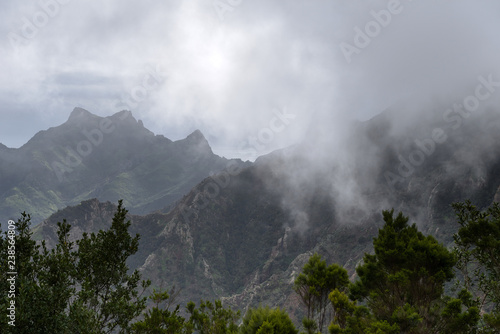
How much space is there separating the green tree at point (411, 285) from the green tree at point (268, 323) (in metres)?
8.31

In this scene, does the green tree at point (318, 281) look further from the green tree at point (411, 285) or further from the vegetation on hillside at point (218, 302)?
the green tree at point (411, 285)

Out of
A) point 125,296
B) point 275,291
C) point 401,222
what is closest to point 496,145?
point 275,291

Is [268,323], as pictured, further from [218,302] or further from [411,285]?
[218,302]

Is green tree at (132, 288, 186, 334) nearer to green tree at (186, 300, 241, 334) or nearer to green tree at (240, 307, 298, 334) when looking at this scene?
green tree at (186, 300, 241, 334)

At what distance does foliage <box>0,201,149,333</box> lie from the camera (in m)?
14.6

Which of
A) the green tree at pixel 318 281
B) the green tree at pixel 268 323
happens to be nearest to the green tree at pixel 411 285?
the green tree at pixel 318 281

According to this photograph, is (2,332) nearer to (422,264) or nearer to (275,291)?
(422,264)

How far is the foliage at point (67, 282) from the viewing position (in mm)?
14602

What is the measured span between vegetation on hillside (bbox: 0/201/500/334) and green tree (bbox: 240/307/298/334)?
0.20 ft

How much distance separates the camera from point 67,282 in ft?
55.7

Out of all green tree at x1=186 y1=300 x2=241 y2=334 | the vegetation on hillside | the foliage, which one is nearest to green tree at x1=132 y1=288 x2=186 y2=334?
the vegetation on hillside

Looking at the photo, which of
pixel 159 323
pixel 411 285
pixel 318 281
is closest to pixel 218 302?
pixel 159 323

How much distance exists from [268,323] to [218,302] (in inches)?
654

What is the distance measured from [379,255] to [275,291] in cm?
17770
